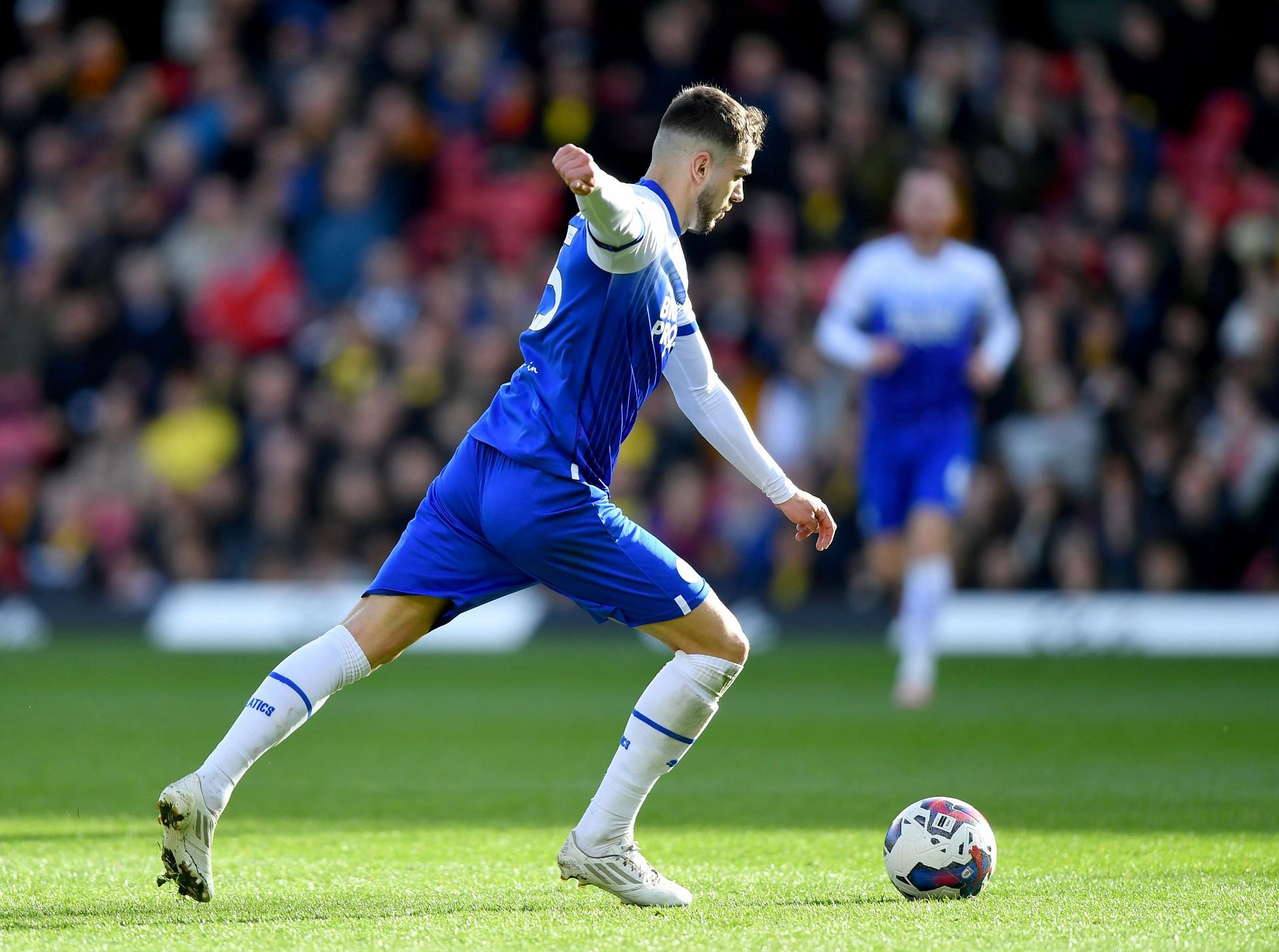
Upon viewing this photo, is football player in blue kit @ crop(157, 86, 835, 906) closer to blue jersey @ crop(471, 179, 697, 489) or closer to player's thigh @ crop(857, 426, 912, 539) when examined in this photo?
blue jersey @ crop(471, 179, 697, 489)

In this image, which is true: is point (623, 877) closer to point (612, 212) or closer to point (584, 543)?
point (584, 543)

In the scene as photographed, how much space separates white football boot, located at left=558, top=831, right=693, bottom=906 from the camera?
479cm

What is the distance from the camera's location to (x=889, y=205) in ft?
49.9

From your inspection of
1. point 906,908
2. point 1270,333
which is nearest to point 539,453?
point 906,908

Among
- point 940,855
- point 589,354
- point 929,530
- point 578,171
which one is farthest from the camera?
point 929,530

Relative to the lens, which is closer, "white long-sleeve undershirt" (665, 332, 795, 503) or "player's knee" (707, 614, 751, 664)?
"player's knee" (707, 614, 751, 664)

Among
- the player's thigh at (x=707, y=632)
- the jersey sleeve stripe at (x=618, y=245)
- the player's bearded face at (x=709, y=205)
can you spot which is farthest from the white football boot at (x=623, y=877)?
the player's bearded face at (x=709, y=205)

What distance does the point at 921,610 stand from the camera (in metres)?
9.96

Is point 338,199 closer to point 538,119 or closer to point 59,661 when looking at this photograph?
point 538,119

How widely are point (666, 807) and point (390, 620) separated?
7.19ft

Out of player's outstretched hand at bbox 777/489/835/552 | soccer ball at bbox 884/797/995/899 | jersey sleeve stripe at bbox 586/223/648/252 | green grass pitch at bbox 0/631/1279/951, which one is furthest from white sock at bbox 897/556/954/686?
jersey sleeve stripe at bbox 586/223/648/252

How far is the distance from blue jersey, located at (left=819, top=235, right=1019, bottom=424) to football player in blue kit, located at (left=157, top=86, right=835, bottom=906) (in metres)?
5.25

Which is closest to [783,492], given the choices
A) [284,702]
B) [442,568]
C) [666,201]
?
[666,201]

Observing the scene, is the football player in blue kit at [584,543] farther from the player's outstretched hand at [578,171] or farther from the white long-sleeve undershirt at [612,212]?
the player's outstretched hand at [578,171]
